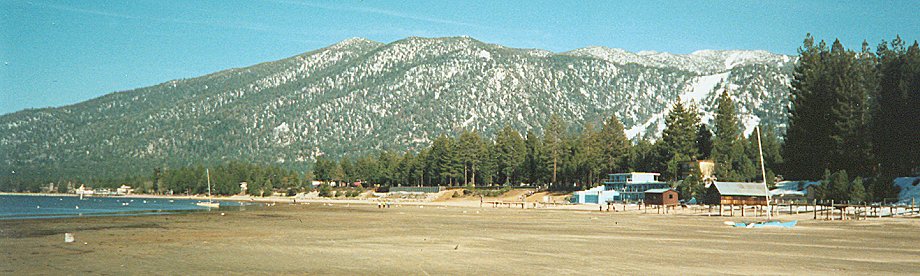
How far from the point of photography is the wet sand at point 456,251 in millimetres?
27109

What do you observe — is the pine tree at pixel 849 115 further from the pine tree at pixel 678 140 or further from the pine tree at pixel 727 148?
the pine tree at pixel 678 140

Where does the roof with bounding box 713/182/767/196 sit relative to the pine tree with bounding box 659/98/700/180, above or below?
below

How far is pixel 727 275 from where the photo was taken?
83.5 ft

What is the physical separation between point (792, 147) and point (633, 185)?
2434 cm

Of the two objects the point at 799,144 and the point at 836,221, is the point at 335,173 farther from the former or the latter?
the point at 836,221

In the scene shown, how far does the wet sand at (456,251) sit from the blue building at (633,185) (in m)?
64.3

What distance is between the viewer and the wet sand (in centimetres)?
2711

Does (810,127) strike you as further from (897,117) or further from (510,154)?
(510,154)

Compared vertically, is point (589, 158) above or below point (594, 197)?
above

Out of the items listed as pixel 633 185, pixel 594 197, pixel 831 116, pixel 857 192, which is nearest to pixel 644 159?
pixel 633 185

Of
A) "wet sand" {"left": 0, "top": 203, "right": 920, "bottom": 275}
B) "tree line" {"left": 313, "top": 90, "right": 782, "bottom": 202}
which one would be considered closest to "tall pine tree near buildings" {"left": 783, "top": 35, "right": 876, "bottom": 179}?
"tree line" {"left": 313, "top": 90, "right": 782, "bottom": 202}

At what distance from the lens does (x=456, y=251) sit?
111ft

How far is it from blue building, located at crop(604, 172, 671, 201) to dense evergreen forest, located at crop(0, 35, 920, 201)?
2.80 meters

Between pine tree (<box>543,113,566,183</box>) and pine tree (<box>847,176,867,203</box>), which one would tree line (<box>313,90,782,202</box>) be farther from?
pine tree (<box>847,176,867,203</box>)
